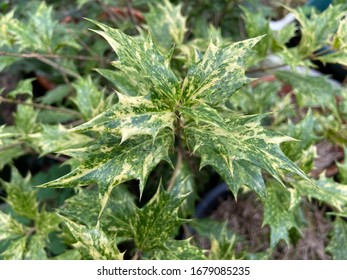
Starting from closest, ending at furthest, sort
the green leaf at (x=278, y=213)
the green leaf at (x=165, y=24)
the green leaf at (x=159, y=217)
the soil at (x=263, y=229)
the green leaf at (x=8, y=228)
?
1. the green leaf at (x=159, y=217)
2. the green leaf at (x=278, y=213)
3. the green leaf at (x=8, y=228)
4. the green leaf at (x=165, y=24)
5. the soil at (x=263, y=229)

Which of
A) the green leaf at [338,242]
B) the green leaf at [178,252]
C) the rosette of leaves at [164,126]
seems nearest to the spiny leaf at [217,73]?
the rosette of leaves at [164,126]

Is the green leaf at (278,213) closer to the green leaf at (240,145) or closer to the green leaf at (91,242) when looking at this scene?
the green leaf at (240,145)

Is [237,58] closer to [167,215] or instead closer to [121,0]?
[167,215]

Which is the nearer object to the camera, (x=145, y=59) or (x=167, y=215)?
(x=145, y=59)

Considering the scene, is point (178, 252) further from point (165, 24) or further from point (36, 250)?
point (165, 24)

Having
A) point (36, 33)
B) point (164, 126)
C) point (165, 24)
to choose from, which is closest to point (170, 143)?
point (164, 126)
